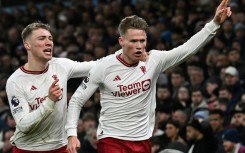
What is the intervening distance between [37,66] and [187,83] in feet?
21.8

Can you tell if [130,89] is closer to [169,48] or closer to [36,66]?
[36,66]

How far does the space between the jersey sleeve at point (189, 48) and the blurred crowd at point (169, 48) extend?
9.29ft

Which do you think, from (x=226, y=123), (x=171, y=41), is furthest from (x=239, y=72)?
(x=171, y=41)

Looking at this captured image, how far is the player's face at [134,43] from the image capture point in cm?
868

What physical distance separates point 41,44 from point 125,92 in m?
1.03

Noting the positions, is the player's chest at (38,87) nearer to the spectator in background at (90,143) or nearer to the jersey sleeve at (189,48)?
the jersey sleeve at (189,48)

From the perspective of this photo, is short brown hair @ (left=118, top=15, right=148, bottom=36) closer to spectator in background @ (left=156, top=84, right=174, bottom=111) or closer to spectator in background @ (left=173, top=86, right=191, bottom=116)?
spectator in background @ (left=173, top=86, right=191, bottom=116)

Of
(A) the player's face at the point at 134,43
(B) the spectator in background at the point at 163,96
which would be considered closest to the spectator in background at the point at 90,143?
(B) the spectator in background at the point at 163,96

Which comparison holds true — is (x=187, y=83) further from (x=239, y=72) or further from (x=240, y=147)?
(x=240, y=147)

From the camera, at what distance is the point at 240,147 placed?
11477 millimetres

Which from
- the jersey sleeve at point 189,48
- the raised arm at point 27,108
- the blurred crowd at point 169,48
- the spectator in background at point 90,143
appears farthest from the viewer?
the spectator in background at point 90,143

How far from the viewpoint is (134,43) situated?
8680 mm

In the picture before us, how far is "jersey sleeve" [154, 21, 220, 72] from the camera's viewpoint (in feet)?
28.2

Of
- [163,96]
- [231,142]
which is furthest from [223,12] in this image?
[163,96]
